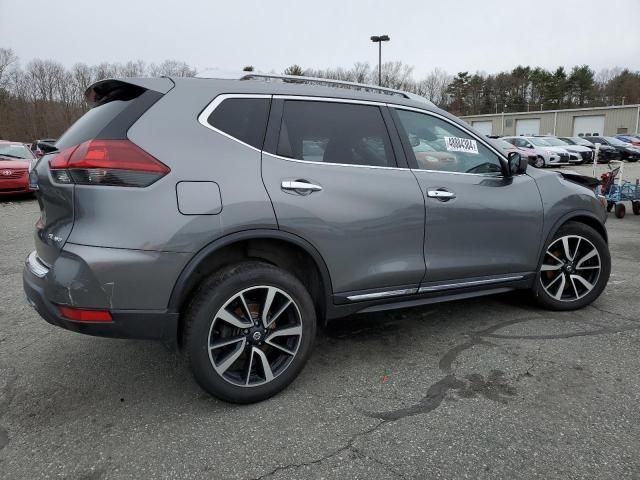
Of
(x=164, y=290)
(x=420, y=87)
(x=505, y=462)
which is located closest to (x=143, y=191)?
(x=164, y=290)

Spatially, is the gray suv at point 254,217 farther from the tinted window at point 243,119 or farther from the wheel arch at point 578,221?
the wheel arch at point 578,221

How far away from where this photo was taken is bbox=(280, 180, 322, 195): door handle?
273 cm

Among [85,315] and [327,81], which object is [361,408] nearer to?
[85,315]

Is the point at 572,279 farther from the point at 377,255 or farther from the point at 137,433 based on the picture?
the point at 137,433

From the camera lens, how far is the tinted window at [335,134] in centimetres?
288

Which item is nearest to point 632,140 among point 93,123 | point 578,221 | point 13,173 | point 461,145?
point 578,221

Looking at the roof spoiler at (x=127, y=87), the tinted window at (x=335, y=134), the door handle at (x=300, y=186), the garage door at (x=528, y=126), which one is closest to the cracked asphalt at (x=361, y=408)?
the door handle at (x=300, y=186)

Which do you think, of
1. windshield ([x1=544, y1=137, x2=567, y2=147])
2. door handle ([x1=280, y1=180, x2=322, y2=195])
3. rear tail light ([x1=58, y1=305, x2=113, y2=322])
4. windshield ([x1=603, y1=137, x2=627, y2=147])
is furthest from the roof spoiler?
windshield ([x1=603, y1=137, x2=627, y2=147])

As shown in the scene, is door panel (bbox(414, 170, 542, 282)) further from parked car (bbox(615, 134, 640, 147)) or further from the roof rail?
parked car (bbox(615, 134, 640, 147))

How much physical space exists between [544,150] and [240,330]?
84.9 feet

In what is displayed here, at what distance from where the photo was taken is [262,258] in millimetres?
2865

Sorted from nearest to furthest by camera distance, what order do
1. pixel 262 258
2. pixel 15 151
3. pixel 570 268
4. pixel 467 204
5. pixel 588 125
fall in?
pixel 262 258
pixel 467 204
pixel 570 268
pixel 15 151
pixel 588 125

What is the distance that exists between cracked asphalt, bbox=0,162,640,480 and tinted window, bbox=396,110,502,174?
1278 millimetres

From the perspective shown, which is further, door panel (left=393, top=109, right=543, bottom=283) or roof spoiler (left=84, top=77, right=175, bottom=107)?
door panel (left=393, top=109, right=543, bottom=283)
